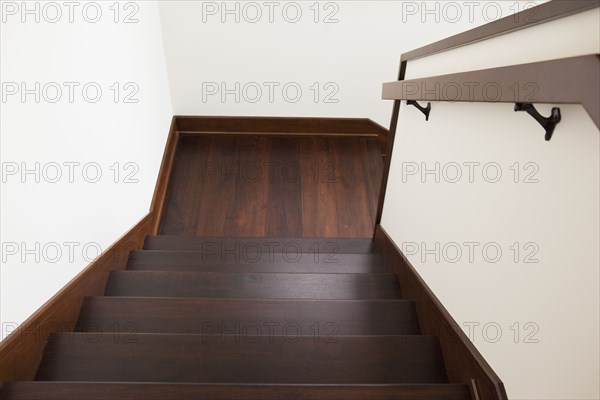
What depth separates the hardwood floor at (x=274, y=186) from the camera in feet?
12.1

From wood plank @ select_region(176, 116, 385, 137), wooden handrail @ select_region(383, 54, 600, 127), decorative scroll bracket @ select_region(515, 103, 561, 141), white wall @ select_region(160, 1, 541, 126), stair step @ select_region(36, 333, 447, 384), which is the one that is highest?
white wall @ select_region(160, 1, 541, 126)

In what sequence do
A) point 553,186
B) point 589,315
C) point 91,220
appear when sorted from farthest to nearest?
point 91,220 → point 553,186 → point 589,315

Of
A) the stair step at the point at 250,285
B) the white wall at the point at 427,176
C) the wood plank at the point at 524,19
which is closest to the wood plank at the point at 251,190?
the white wall at the point at 427,176

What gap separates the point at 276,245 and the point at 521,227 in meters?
1.86

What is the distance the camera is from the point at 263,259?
283cm

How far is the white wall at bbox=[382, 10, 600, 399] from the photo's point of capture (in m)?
1.01

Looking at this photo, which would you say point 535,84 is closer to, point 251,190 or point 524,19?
point 524,19

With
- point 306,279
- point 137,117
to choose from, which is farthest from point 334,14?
point 306,279

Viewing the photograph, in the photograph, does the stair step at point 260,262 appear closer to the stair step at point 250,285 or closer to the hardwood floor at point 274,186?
the stair step at point 250,285

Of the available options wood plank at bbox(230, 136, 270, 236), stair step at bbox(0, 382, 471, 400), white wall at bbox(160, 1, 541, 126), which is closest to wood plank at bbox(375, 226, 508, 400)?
stair step at bbox(0, 382, 471, 400)

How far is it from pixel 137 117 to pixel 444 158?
6.36ft

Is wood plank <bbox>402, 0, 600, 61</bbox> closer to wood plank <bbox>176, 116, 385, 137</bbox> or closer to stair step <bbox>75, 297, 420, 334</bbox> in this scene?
stair step <bbox>75, 297, 420, 334</bbox>

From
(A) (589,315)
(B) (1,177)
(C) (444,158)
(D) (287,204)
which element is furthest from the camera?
(D) (287,204)

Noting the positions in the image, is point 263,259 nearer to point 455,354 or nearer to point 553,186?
point 455,354
